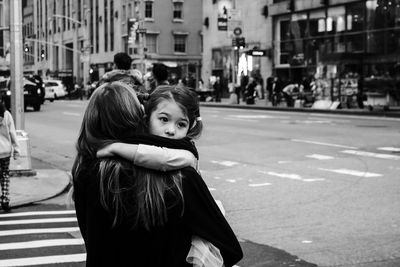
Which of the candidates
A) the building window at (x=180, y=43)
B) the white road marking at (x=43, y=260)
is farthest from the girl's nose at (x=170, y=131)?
the building window at (x=180, y=43)

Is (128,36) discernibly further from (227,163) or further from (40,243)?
(40,243)

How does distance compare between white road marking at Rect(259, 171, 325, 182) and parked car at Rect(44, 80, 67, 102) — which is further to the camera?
parked car at Rect(44, 80, 67, 102)

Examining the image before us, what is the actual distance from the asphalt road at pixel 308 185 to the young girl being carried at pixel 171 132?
149 inches

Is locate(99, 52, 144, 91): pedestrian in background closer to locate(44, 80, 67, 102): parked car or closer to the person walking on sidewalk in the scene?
the person walking on sidewalk

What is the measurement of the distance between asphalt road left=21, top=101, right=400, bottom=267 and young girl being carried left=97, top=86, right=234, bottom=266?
3773mm

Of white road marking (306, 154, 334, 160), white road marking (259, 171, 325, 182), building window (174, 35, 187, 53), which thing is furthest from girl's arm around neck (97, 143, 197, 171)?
building window (174, 35, 187, 53)

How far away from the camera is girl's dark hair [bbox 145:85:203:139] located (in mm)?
2777

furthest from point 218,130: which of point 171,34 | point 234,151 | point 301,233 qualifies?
point 171,34

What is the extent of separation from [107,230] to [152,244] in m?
0.19

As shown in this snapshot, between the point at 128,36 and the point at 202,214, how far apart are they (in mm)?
64679

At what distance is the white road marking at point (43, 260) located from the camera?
634 centimetres

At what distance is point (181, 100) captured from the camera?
9.11 ft

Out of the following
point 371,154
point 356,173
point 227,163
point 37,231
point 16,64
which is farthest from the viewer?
point 371,154

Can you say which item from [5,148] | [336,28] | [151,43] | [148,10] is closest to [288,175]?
[5,148]
